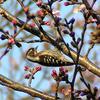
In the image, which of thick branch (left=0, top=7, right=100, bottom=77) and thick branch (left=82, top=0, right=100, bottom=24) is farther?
thick branch (left=0, top=7, right=100, bottom=77)

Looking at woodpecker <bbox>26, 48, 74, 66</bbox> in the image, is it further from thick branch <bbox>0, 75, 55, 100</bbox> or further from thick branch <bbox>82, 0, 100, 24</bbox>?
thick branch <bbox>82, 0, 100, 24</bbox>

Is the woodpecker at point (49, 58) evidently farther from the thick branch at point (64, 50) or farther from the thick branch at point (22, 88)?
the thick branch at point (22, 88)

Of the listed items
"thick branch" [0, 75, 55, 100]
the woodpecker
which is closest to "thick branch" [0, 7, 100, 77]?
the woodpecker

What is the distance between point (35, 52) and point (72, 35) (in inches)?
16.6

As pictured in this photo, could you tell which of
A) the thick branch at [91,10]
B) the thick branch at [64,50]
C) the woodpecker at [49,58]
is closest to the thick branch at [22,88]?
the woodpecker at [49,58]

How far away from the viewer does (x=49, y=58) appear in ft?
9.08

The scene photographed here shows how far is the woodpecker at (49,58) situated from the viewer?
108 inches

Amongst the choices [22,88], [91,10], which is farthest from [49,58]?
[91,10]

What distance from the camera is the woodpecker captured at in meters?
2.74

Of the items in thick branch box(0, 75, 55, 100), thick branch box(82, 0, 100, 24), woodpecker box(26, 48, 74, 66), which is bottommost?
thick branch box(0, 75, 55, 100)

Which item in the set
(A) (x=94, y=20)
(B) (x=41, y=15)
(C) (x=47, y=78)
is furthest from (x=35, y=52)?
(C) (x=47, y=78)

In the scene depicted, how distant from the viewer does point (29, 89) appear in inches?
108

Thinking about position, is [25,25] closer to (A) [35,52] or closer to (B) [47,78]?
(A) [35,52]

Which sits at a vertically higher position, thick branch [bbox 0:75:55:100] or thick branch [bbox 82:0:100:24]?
thick branch [bbox 82:0:100:24]
